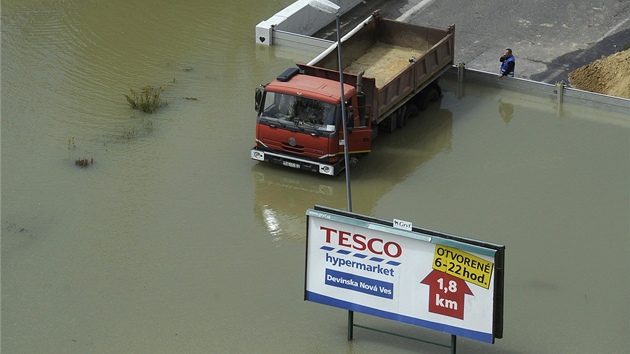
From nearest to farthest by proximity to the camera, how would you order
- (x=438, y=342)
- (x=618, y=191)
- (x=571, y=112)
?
1. (x=438, y=342)
2. (x=618, y=191)
3. (x=571, y=112)

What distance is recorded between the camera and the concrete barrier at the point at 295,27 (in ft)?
93.0

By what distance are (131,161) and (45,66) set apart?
19.4 feet

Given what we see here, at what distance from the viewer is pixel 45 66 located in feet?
90.1

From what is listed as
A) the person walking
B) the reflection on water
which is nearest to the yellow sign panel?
the reflection on water

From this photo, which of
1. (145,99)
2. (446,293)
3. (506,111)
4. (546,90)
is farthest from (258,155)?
(446,293)

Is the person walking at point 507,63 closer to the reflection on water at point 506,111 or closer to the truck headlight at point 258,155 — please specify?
the reflection on water at point 506,111

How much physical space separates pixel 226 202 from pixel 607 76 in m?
10.5

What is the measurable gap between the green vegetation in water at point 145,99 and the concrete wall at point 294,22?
401cm

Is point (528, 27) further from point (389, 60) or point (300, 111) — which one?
point (300, 111)

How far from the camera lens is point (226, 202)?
2147cm

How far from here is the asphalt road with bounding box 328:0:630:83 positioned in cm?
2800

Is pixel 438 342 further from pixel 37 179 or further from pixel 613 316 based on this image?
pixel 37 179

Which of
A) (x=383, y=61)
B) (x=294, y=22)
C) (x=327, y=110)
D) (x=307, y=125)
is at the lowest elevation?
(x=294, y=22)

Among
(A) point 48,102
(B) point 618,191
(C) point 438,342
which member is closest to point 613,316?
(C) point 438,342
